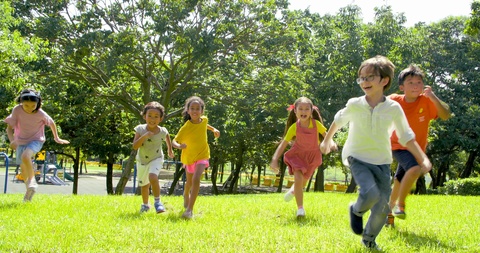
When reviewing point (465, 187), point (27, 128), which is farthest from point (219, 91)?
point (27, 128)

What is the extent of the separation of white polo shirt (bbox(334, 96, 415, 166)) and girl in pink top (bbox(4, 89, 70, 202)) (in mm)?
4910

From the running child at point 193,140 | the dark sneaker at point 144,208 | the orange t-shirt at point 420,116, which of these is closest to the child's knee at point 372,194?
the orange t-shirt at point 420,116

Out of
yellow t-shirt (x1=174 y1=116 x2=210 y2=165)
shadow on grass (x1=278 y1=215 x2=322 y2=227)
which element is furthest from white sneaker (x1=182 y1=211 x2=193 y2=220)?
shadow on grass (x1=278 y1=215 x2=322 y2=227)

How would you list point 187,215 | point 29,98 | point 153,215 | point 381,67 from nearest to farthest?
point 381,67
point 187,215
point 153,215
point 29,98

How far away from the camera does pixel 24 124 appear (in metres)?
7.77

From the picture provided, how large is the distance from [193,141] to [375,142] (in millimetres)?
3177

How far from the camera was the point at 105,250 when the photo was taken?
4.43 metres

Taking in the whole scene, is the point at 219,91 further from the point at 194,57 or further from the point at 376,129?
the point at 376,129

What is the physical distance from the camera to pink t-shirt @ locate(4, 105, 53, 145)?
25.4 feet

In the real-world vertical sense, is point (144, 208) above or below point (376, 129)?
below

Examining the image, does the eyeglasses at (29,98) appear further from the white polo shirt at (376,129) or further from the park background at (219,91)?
the white polo shirt at (376,129)

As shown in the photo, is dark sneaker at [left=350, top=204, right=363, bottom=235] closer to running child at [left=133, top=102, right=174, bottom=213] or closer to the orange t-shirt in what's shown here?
the orange t-shirt

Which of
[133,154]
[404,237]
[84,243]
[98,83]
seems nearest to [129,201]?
[84,243]

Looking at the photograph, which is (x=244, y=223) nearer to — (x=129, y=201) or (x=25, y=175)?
(x=129, y=201)
